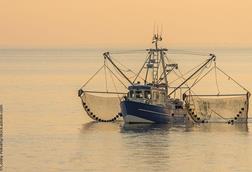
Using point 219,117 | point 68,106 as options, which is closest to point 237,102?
point 219,117

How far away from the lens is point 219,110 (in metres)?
118

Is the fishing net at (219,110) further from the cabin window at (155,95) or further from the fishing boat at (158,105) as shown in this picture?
the cabin window at (155,95)

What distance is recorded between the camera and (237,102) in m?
116

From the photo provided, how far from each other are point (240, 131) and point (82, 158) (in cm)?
2562

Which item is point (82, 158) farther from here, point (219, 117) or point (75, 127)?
point (219, 117)

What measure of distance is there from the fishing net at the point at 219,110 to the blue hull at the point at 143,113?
2.43m

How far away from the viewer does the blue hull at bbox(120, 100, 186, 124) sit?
10962 centimetres

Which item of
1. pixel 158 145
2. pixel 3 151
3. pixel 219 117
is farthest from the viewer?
pixel 219 117

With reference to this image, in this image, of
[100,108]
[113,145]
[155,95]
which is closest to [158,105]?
[155,95]

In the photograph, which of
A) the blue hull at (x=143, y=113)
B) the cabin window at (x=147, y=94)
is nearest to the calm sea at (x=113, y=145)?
the blue hull at (x=143, y=113)

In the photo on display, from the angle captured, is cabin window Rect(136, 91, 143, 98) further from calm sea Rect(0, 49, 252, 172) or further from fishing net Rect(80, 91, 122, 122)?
fishing net Rect(80, 91, 122, 122)

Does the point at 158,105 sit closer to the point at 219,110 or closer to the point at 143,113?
the point at 143,113

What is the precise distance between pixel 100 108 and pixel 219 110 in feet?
38.0

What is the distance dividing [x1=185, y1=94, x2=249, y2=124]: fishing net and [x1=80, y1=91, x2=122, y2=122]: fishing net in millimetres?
7422
